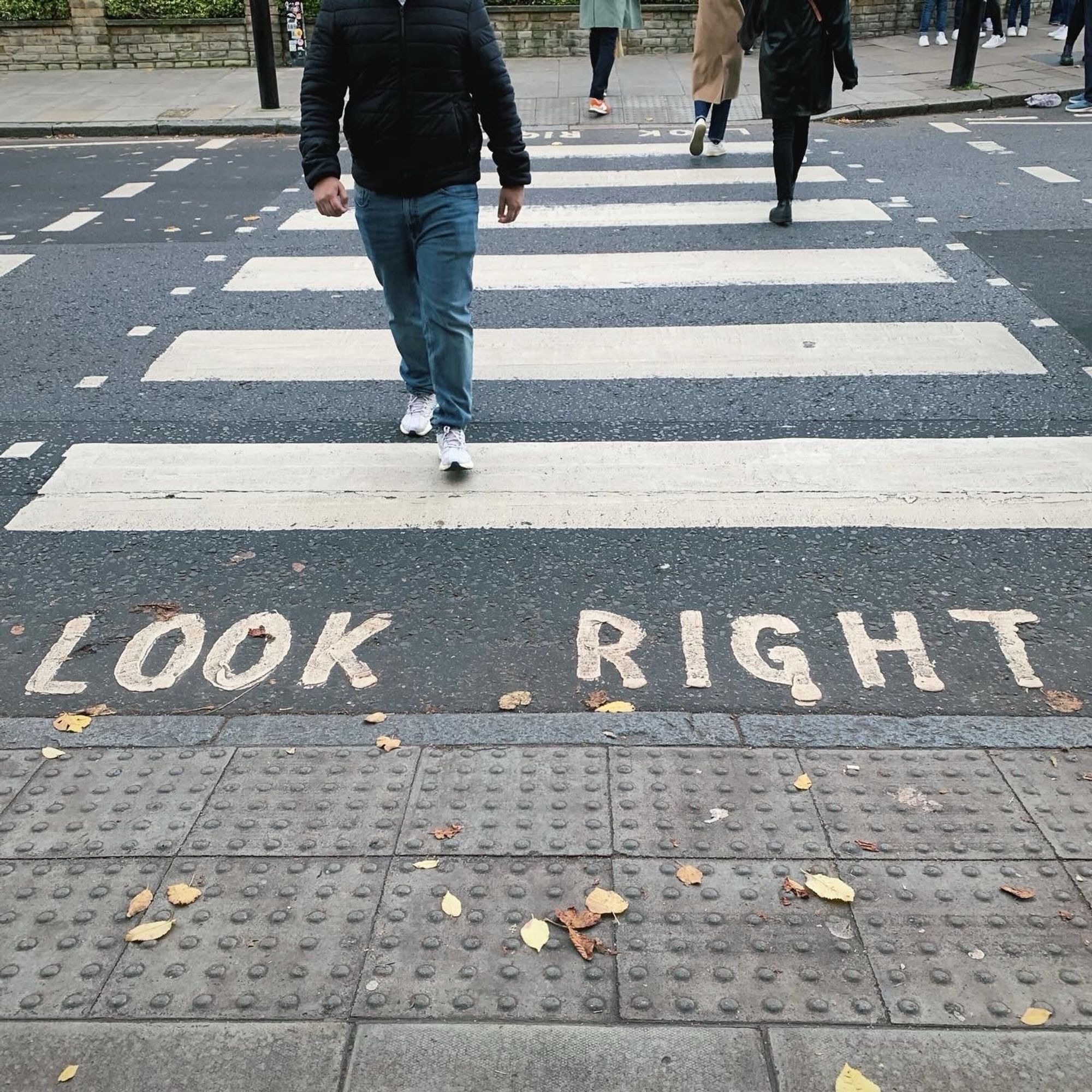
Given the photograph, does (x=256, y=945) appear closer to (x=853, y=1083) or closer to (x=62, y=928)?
(x=62, y=928)

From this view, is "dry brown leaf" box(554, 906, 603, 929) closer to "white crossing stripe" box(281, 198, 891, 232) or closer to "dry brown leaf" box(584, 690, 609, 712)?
"dry brown leaf" box(584, 690, 609, 712)

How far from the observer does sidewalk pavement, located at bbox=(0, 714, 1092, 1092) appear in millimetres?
2334

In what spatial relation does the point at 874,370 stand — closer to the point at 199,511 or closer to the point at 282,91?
the point at 199,511

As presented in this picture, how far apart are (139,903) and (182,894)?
0.31ft

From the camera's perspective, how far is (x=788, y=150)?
26.8ft

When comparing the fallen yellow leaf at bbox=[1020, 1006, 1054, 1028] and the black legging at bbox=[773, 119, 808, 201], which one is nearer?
the fallen yellow leaf at bbox=[1020, 1006, 1054, 1028]

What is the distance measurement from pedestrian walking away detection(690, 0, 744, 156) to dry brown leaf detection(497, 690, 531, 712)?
8.20 metres

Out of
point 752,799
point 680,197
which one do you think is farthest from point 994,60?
point 752,799

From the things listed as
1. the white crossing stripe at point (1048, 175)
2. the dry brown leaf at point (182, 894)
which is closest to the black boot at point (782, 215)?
the white crossing stripe at point (1048, 175)

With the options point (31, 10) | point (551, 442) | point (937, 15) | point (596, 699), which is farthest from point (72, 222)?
point (937, 15)

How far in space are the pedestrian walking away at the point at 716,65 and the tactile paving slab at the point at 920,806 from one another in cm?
848

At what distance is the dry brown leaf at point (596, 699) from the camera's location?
3508mm

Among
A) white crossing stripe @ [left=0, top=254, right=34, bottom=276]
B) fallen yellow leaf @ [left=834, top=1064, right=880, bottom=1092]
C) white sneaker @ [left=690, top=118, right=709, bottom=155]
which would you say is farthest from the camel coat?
fallen yellow leaf @ [left=834, top=1064, right=880, bottom=1092]

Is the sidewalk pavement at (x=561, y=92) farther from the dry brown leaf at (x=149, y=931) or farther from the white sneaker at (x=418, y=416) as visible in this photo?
the dry brown leaf at (x=149, y=931)
